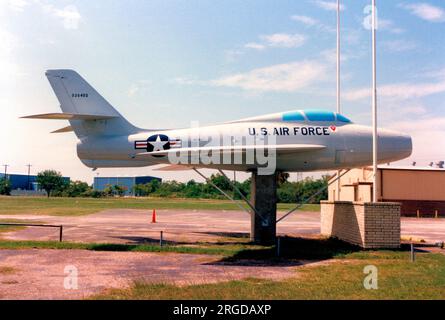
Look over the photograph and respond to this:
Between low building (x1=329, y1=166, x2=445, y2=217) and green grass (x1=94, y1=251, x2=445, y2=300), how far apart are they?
34411mm

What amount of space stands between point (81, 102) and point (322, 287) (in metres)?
14.1

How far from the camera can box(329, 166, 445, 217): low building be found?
4472 centimetres

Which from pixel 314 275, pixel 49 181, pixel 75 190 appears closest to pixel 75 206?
pixel 314 275

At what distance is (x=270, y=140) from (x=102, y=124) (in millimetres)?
8052

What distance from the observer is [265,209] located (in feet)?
55.8

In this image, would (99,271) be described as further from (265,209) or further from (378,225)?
(378,225)

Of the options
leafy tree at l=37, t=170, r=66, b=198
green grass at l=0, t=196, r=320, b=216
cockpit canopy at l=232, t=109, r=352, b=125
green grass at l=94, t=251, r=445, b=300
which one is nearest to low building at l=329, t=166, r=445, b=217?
green grass at l=0, t=196, r=320, b=216

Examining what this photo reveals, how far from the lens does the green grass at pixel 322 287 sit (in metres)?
8.30

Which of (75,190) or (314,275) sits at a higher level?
(314,275)

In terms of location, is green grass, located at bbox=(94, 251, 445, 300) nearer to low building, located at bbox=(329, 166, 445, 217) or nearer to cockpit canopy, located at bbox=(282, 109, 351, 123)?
cockpit canopy, located at bbox=(282, 109, 351, 123)

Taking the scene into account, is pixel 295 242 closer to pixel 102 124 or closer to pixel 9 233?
pixel 102 124

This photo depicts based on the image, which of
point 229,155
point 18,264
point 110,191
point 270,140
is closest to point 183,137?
point 229,155
